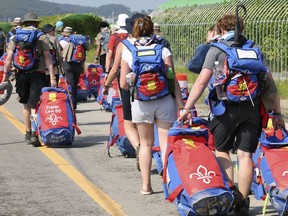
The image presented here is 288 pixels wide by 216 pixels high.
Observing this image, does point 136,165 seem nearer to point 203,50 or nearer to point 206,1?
point 203,50

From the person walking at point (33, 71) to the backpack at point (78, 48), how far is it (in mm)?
4397

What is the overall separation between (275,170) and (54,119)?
5476mm

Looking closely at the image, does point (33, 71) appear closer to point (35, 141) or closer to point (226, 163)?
point (35, 141)

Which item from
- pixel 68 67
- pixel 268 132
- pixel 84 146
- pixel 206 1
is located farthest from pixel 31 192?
pixel 206 1

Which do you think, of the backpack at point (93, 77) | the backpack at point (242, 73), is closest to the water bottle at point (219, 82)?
the backpack at point (242, 73)

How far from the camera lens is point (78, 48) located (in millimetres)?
18031

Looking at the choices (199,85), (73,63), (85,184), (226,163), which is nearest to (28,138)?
(85,184)

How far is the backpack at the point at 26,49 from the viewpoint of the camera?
12.6m

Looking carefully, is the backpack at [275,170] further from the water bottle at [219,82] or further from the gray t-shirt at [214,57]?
the gray t-shirt at [214,57]

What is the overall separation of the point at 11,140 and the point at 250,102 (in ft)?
20.9

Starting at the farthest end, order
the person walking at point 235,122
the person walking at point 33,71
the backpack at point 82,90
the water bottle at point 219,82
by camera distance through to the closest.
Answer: the backpack at point 82,90
the person walking at point 33,71
the person walking at point 235,122
the water bottle at point 219,82

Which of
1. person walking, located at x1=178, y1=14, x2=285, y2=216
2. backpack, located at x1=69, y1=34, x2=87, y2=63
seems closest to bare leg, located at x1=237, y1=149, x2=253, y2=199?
person walking, located at x1=178, y1=14, x2=285, y2=216

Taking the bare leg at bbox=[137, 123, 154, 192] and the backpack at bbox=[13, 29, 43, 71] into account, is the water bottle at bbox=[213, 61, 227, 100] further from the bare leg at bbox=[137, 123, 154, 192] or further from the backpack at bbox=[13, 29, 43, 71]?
the backpack at bbox=[13, 29, 43, 71]

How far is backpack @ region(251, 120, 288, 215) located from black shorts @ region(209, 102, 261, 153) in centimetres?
15
